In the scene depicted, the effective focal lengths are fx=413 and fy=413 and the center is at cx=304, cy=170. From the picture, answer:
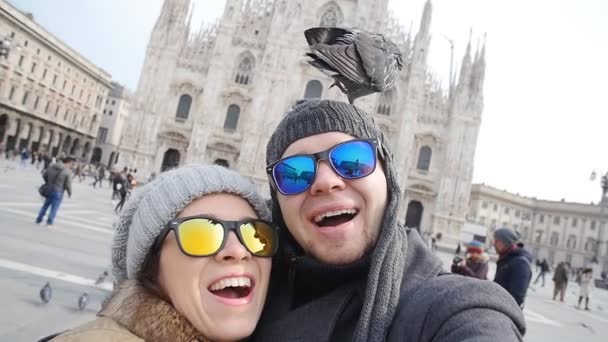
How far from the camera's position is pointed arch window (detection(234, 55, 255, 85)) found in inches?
1120

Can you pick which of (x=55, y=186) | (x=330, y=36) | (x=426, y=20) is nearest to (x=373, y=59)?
(x=330, y=36)

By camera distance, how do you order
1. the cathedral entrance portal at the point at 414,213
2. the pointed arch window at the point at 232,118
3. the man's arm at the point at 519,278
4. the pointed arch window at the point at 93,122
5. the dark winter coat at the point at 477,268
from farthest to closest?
1. the pointed arch window at the point at 93,122
2. the pointed arch window at the point at 232,118
3. the cathedral entrance portal at the point at 414,213
4. the dark winter coat at the point at 477,268
5. the man's arm at the point at 519,278

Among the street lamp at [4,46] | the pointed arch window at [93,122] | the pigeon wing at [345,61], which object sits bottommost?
the pigeon wing at [345,61]

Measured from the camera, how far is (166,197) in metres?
1.38

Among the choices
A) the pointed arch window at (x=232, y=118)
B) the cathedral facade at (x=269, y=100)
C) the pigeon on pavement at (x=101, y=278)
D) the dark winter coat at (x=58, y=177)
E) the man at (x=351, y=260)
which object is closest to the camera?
the man at (x=351, y=260)

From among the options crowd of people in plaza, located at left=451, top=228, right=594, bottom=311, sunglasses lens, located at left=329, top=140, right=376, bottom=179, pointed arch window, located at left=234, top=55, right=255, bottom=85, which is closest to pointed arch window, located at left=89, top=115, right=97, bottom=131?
pointed arch window, located at left=234, top=55, right=255, bottom=85

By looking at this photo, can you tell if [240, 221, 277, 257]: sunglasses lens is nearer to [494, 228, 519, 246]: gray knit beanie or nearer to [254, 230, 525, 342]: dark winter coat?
[254, 230, 525, 342]: dark winter coat

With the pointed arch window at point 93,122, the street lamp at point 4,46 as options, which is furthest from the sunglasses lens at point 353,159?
the pointed arch window at point 93,122

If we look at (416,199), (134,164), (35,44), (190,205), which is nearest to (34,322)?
(190,205)

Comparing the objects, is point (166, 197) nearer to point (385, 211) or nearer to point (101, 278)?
point (385, 211)

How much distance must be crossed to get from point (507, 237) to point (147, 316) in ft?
14.9

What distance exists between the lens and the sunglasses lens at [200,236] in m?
1.30

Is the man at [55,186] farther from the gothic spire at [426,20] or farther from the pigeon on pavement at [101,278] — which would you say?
the gothic spire at [426,20]

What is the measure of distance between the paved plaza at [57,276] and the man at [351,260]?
2.59m
